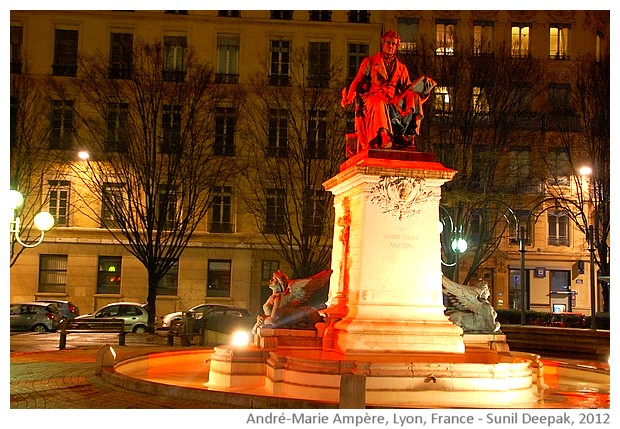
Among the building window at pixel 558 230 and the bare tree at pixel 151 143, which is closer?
the bare tree at pixel 151 143

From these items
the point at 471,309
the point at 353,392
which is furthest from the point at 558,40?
the point at 353,392

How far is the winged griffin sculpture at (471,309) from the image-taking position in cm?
1577

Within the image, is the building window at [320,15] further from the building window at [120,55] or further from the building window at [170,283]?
the building window at [170,283]

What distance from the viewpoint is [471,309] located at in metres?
15.9

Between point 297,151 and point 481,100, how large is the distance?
28.1ft

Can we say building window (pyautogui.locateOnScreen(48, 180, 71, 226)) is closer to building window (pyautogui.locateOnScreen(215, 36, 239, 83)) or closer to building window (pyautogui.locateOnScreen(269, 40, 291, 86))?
building window (pyautogui.locateOnScreen(215, 36, 239, 83))

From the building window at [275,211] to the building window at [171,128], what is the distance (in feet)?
15.5

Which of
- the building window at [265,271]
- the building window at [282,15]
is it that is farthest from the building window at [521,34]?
the building window at [265,271]

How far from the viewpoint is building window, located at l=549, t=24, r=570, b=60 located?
44031 millimetres

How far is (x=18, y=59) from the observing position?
131 ft

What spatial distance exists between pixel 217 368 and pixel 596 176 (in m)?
24.7

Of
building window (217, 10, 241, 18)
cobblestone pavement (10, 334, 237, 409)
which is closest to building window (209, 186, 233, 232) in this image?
building window (217, 10, 241, 18)
